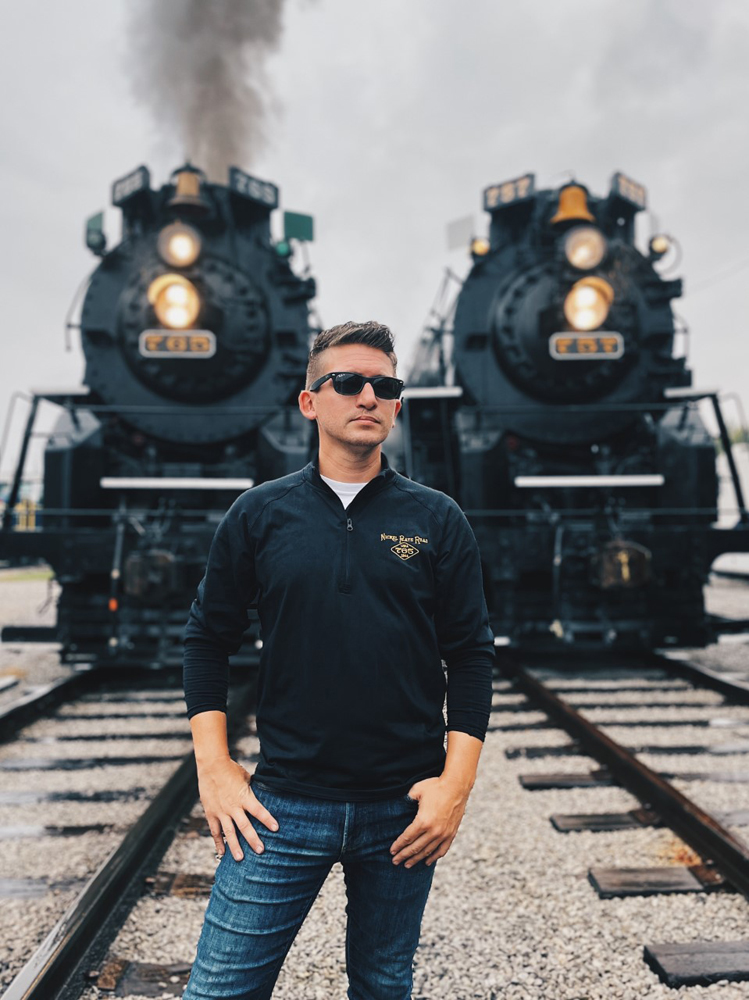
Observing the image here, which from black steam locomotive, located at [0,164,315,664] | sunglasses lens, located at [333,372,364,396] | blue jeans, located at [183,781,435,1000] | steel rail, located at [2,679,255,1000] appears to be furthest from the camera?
black steam locomotive, located at [0,164,315,664]

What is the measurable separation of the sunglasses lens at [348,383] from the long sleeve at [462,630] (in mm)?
307

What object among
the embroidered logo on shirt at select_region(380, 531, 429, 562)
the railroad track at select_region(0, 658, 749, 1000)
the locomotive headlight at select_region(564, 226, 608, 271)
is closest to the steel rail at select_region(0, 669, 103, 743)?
the railroad track at select_region(0, 658, 749, 1000)

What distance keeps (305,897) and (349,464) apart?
2.59ft

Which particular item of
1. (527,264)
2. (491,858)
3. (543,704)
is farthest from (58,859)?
(527,264)

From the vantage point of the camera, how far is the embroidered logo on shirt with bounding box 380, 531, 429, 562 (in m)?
1.29

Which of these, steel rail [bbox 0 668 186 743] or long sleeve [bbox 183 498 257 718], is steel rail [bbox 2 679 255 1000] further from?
steel rail [bbox 0 668 186 743]

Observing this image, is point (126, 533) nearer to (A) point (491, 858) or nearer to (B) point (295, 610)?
(A) point (491, 858)

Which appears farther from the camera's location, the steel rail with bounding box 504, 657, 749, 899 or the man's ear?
the steel rail with bounding box 504, 657, 749, 899

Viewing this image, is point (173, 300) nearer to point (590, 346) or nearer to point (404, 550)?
point (590, 346)

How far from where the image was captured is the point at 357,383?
51.6 inches

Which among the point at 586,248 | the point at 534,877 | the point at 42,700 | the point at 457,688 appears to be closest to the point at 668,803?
the point at 534,877

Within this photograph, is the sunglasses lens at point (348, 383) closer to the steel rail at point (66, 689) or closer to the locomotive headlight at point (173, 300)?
the steel rail at point (66, 689)

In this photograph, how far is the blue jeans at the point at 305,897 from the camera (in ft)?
3.91

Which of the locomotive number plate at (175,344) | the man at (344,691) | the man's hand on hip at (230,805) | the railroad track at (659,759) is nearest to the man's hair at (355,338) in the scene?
the man at (344,691)
